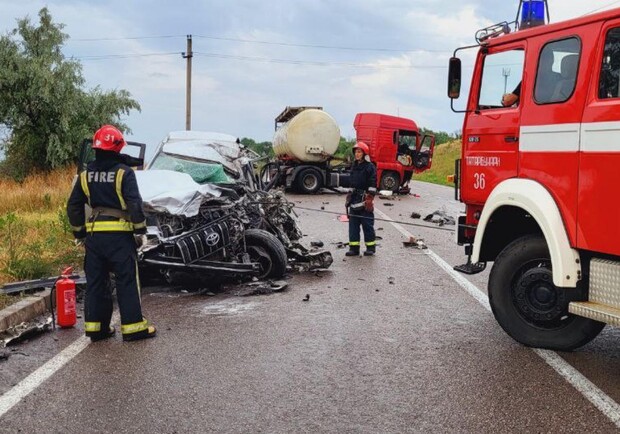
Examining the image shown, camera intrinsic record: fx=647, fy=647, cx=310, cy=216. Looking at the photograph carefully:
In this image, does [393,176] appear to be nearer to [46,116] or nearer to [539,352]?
[46,116]

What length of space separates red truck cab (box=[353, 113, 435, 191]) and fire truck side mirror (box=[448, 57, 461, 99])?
17.6 m

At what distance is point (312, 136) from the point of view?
23.9m

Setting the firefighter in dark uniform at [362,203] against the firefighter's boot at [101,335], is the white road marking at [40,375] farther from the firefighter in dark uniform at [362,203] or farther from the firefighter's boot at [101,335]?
the firefighter in dark uniform at [362,203]

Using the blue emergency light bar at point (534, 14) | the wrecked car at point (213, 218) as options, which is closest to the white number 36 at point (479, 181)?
the blue emergency light bar at point (534, 14)

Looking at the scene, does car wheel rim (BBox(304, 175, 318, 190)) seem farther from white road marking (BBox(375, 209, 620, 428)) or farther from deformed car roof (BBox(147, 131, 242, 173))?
white road marking (BBox(375, 209, 620, 428))

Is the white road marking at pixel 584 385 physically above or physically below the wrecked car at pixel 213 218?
below

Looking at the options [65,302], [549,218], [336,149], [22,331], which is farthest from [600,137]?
[336,149]

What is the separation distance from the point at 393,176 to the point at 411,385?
20132mm

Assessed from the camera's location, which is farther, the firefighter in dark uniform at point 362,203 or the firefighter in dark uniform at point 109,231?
the firefighter in dark uniform at point 362,203

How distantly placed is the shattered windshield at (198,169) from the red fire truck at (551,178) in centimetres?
394

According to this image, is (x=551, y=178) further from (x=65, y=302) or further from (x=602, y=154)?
(x=65, y=302)

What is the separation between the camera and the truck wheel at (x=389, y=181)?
79.0ft

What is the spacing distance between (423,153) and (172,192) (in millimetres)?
18535

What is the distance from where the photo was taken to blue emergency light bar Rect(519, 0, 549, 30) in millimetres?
5957
